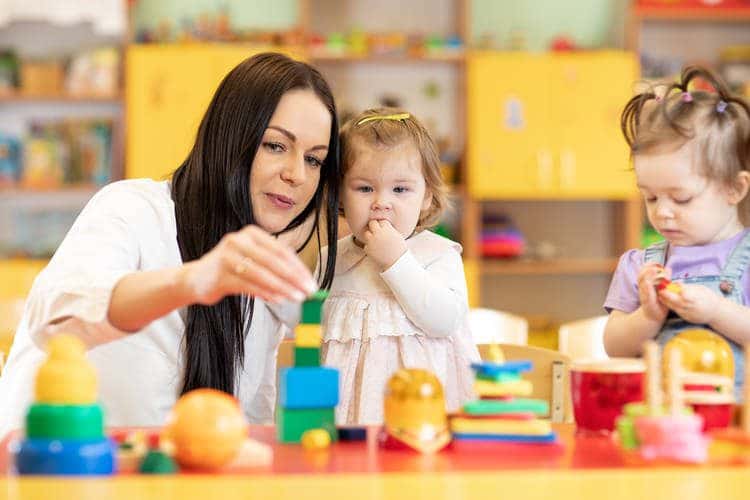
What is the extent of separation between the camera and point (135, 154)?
4.93m

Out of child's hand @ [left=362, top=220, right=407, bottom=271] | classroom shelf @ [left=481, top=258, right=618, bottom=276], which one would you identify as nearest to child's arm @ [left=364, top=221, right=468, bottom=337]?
child's hand @ [left=362, top=220, right=407, bottom=271]

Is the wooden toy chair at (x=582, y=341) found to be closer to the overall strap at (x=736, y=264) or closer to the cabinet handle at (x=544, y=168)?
the overall strap at (x=736, y=264)

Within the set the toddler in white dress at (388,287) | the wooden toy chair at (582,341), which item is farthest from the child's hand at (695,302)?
the wooden toy chair at (582,341)

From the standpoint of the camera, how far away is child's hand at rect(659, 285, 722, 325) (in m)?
1.52

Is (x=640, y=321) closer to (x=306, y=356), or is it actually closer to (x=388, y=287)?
(x=388, y=287)

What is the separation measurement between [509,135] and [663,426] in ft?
13.1

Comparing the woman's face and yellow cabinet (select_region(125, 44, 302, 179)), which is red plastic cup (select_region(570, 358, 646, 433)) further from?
yellow cabinet (select_region(125, 44, 302, 179))

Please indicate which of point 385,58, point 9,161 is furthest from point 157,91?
point 385,58

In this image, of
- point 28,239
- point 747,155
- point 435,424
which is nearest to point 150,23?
point 28,239

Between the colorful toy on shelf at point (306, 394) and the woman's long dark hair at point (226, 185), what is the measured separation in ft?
1.72

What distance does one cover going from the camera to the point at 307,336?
4.07ft

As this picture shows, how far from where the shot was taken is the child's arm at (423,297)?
185 centimetres

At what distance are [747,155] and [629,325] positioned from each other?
0.31m

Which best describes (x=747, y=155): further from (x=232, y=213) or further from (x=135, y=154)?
(x=135, y=154)
